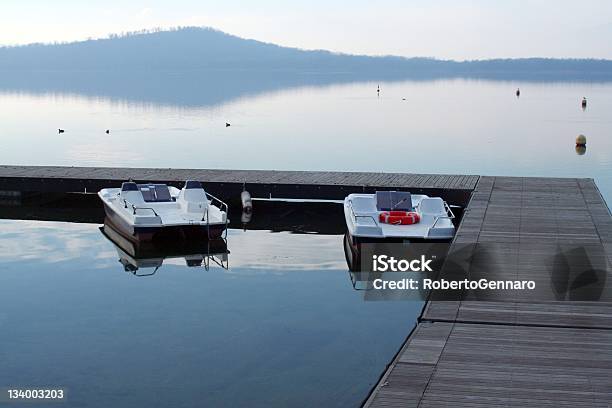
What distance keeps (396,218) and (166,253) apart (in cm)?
719

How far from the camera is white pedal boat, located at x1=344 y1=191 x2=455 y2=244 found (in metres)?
24.5

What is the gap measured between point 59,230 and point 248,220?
22.4 ft

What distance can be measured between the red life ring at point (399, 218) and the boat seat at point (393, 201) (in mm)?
636

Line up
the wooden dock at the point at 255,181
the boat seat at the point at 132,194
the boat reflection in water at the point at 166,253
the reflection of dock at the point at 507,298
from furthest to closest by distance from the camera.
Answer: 1. the wooden dock at the point at 255,181
2. the boat seat at the point at 132,194
3. the boat reflection in water at the point at 166,253
4. the reflection of dock at the point at 507,298

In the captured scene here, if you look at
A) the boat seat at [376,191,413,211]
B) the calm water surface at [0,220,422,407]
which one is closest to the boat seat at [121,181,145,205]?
the calm water surface at [0,220,422,407]

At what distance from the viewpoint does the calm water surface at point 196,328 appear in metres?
15.6

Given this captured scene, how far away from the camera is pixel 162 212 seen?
28641 millimetres

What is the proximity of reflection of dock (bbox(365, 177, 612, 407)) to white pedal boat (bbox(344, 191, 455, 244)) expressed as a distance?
3.09ft

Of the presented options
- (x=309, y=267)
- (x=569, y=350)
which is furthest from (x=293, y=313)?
(x=569, y=350)

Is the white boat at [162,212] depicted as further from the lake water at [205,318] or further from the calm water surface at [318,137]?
the calm water surface at [318,137]

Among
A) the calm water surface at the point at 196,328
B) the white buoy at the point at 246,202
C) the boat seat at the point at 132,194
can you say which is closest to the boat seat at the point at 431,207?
the calm water surface at the point at 196,328
